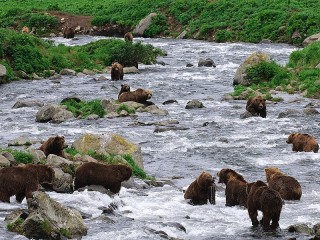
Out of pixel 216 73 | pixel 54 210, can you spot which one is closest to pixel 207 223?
pixel 54 210

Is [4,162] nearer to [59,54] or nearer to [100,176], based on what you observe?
[100,176]

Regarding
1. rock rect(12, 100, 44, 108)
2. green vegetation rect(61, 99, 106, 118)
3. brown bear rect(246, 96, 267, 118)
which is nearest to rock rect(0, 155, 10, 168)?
green vegetation rect(61, 99, 106, 118)

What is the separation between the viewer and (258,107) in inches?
1088

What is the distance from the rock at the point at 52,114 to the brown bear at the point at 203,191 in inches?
465

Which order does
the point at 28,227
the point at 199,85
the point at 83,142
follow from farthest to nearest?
the point at 199,85
the point at 83,142
the point at 28,227

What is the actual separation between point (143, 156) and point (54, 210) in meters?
8.95

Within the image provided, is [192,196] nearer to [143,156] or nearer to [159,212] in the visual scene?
[159,212]

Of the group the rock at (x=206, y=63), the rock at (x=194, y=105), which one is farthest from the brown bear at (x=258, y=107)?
the rock at (x=206, y=63)

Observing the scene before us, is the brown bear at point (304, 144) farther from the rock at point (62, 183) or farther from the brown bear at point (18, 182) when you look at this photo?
the brown bear at point (18, 182)

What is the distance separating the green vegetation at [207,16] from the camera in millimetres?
51562

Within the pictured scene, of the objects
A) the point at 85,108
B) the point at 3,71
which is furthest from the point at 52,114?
the point at 3,71

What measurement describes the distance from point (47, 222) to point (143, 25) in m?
47.0

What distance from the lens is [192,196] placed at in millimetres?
16766

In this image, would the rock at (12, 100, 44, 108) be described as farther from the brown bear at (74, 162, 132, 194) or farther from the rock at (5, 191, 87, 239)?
the rock at (5, 191, 87, 239)
